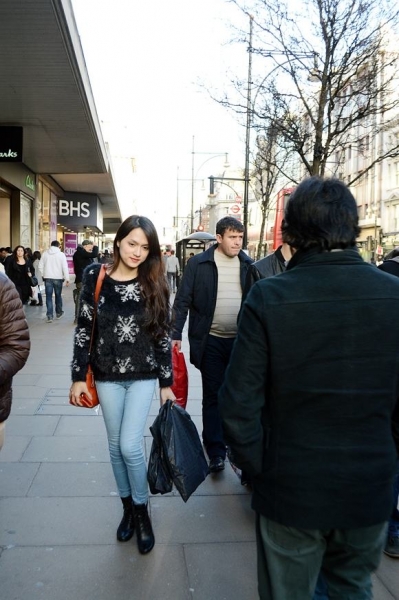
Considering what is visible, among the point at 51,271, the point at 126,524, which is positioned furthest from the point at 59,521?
the point at 51,271

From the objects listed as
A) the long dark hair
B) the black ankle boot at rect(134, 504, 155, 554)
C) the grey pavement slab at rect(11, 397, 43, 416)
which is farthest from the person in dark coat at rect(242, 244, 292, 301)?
the grey pavement slab at rect(11, 397, 43, 416)

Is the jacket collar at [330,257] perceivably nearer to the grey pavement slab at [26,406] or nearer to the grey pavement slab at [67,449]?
the grey pavement slab at [67,449]

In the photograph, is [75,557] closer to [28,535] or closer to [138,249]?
[28,535]

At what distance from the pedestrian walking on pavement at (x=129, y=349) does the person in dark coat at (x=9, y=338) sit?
1.72 feet

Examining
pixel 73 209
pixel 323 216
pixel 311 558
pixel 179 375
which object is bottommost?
pixel 311 558

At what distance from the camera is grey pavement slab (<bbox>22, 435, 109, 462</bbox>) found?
4.42 m

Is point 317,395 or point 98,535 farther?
point 98,535

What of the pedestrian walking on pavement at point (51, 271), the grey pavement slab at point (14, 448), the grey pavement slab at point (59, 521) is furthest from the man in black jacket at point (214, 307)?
the pedestrian walking on pavement at point (51, 271)

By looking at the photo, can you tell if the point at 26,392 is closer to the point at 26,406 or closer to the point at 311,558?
the point at 26,406

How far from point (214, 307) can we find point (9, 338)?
2.02 m

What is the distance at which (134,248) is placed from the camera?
10.2ft

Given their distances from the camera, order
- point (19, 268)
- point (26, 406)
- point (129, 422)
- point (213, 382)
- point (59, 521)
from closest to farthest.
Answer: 1. point (129, 422)
2. point (59, 521)
3. point (213, 382)
4. point (26, 406)
5. point (19, 268)

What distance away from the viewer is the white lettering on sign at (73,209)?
2827 centimetres

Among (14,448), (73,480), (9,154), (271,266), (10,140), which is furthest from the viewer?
(10,140)
